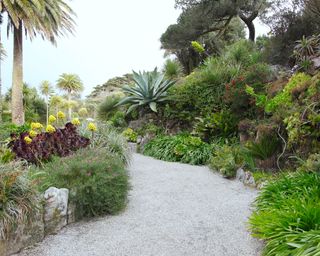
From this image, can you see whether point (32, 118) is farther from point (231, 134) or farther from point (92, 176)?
point (92, 176)

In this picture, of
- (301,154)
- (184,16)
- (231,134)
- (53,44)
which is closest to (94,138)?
(231,134)

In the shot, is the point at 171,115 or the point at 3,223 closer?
the point at 3,223

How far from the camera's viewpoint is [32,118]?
19.7 meters

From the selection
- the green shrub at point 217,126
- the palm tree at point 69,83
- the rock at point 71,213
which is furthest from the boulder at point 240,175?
the palm tree at point 69,83

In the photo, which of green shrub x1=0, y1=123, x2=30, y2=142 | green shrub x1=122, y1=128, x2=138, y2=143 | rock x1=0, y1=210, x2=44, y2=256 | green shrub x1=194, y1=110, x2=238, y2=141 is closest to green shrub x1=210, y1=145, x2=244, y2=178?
green shrub x1=194, y1=110, x2=238, y2=141

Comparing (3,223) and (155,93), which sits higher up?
(155,93)

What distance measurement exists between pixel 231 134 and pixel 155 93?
2863mm

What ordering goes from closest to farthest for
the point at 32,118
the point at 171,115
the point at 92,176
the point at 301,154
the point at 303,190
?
the point at 303,190
the point at 92,176
the point at 301,154
the point at 171,115
the point at 32,118

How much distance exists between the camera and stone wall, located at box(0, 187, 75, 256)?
2920mm

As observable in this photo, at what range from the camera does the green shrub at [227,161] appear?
5934mm

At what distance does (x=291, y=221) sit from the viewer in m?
2.83

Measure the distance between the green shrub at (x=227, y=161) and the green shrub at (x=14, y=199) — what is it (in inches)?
146

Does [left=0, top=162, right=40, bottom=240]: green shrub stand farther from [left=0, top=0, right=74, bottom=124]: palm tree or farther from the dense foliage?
[left=0, top=0, right=74, bottom=124]: palm tree

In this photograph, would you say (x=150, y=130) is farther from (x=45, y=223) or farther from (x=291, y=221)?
(x=291, y=221)
